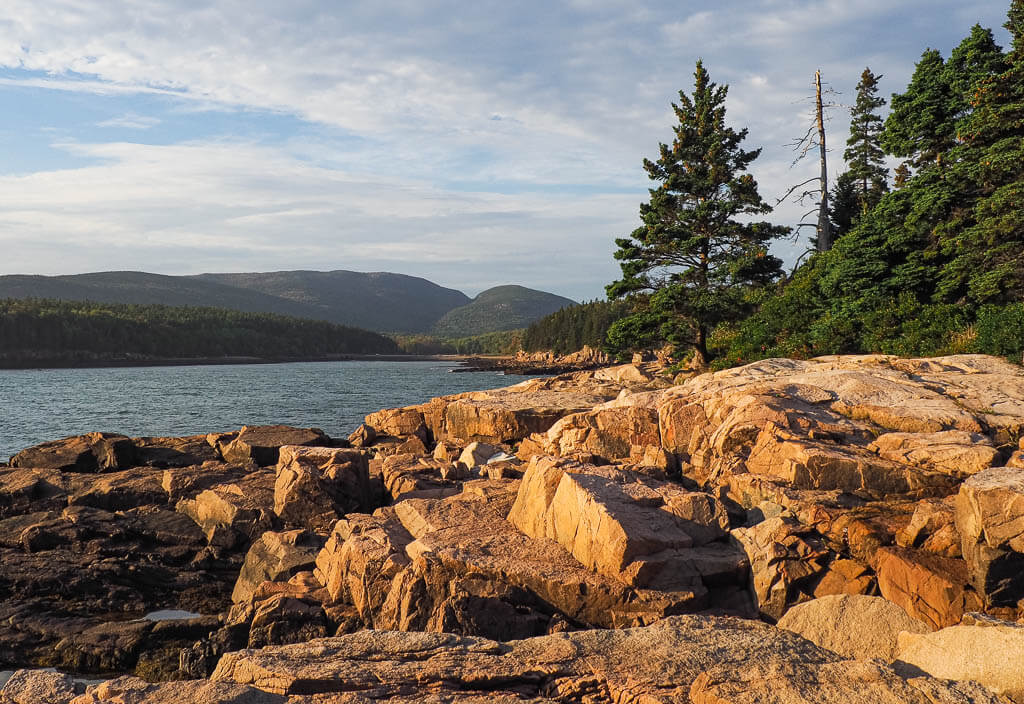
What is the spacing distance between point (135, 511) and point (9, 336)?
128 metres

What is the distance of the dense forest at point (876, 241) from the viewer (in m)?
24.5

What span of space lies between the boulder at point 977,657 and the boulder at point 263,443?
1831cm

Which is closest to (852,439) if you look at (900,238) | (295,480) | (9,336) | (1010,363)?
(1010,363)

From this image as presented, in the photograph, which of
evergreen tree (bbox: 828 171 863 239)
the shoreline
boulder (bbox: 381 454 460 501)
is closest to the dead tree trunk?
evergreen tree (bbox: 828 171 863 239)

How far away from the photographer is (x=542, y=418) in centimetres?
2052

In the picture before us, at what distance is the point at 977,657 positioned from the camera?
639 cm

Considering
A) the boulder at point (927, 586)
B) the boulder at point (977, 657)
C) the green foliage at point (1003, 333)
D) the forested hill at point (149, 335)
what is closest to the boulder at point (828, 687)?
the boulder at point (977, 657)

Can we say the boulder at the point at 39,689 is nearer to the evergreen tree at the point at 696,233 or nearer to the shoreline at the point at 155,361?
the evergreen tree at the point at 696,233

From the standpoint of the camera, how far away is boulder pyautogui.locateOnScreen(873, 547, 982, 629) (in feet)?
28.4

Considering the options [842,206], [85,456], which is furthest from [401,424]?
[842,206]

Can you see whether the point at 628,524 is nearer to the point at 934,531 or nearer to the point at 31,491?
the point at 934,531

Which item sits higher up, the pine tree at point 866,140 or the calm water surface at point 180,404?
the pine tree at point 866,140

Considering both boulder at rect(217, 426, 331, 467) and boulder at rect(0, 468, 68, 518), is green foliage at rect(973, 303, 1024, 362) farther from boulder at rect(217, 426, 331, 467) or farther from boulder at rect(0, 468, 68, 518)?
boulder at rect(0, 468, 68, 518)

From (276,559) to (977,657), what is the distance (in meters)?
Answer: 10.4
